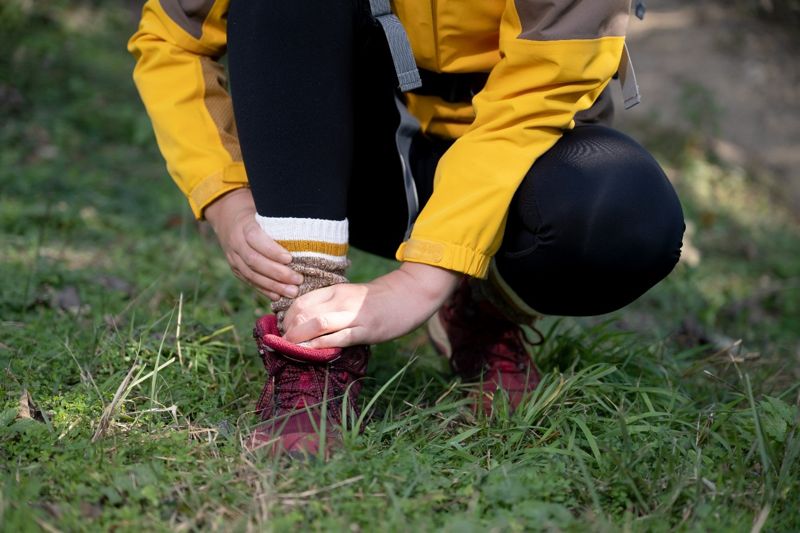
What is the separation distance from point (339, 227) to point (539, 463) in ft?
1.59

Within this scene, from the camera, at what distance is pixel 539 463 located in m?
1.34

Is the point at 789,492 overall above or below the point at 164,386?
below

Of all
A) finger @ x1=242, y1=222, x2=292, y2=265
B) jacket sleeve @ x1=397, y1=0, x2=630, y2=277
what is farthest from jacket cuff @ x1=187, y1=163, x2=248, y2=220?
jacket sleeve @ x1=397, y1=0, x2=630, y2=277

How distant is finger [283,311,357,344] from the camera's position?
132 centimetres

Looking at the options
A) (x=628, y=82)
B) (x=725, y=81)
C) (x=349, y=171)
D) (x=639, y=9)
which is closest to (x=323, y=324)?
(x=349, y=171)

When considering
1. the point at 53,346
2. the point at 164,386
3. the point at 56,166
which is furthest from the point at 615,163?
the point at 56,166

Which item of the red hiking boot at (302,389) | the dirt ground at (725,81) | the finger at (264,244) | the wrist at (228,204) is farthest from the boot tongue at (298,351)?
the dirt ground at (725,81)

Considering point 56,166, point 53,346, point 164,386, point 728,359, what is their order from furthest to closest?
1. point 56,166
2. point 728,359
3. point 53,346
4. point 164,386

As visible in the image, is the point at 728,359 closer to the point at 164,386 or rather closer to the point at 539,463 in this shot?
the point at 539,463

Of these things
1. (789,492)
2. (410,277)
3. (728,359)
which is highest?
(410,277)

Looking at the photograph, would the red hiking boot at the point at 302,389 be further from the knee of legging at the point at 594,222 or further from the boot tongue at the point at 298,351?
the knee of legging at the point at 594,222

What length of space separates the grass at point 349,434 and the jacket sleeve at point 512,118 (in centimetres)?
29

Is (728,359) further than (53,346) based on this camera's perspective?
Yes

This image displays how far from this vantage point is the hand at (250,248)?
1.38 metres
